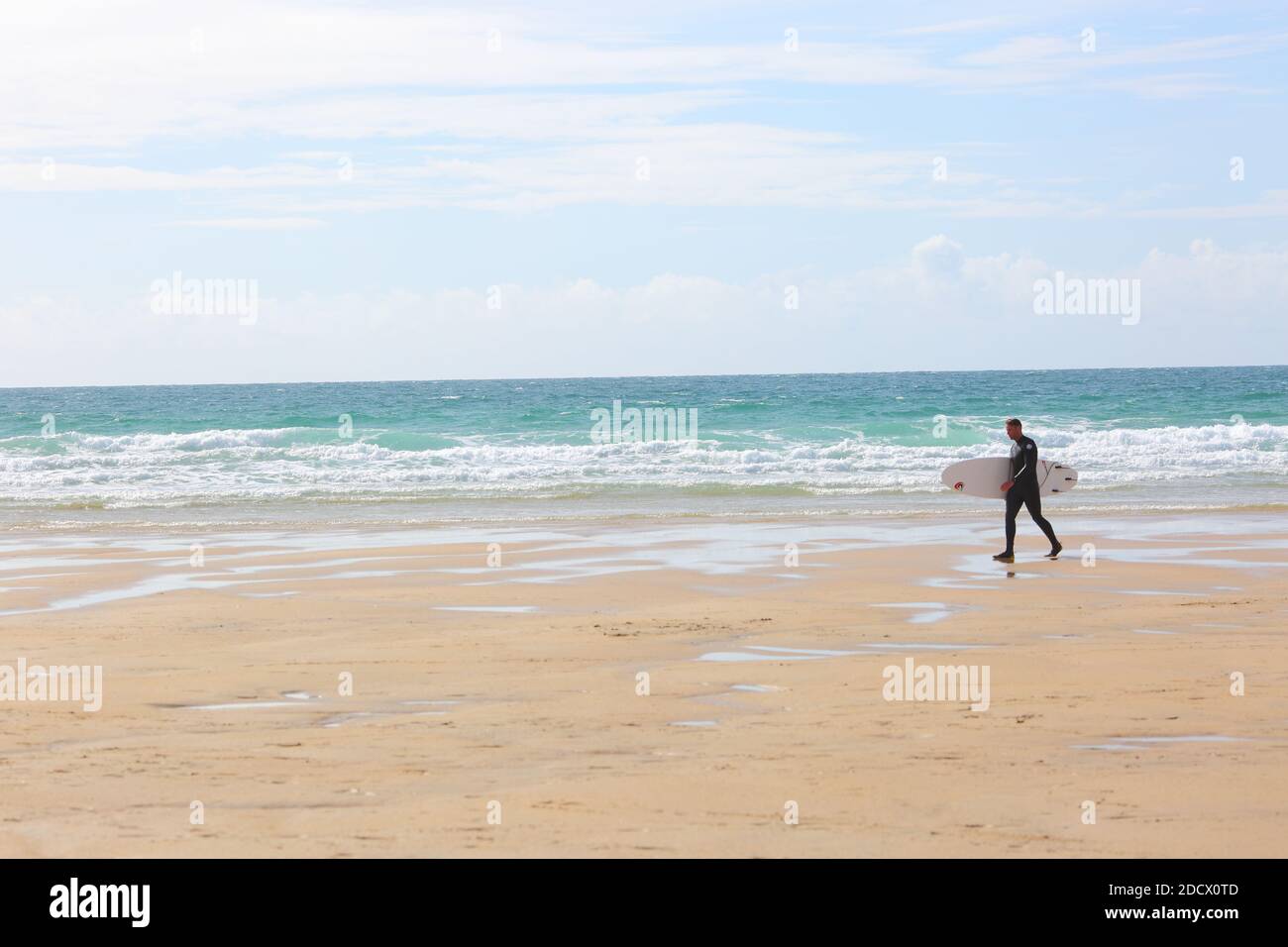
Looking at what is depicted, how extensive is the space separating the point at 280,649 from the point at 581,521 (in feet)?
30.9

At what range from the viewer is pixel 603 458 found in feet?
100

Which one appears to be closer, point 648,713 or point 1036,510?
point 648,713

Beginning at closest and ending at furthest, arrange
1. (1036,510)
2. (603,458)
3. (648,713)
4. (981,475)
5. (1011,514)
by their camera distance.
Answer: (648,713), (1011,514), (1036,510), (981,475), (603,458)

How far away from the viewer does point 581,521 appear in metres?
17.8

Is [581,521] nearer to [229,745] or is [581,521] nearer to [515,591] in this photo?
[515,591]

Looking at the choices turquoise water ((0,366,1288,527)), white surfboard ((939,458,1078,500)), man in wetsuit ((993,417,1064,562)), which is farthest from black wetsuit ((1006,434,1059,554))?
turquoise water ((0,366,1288,527))

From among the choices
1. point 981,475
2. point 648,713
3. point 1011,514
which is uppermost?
point 981,475

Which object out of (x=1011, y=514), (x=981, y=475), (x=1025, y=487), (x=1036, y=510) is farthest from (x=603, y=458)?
(x=1011, y=514)

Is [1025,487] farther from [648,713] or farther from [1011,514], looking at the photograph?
[648,713]

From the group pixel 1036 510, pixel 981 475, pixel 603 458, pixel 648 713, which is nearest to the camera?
pixel 648 713

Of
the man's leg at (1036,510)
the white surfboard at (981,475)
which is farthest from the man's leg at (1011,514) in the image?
the white surfboard at (981,475)

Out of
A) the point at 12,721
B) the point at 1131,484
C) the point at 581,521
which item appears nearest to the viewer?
the point at 12,721

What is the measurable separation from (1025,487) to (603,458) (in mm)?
17629
